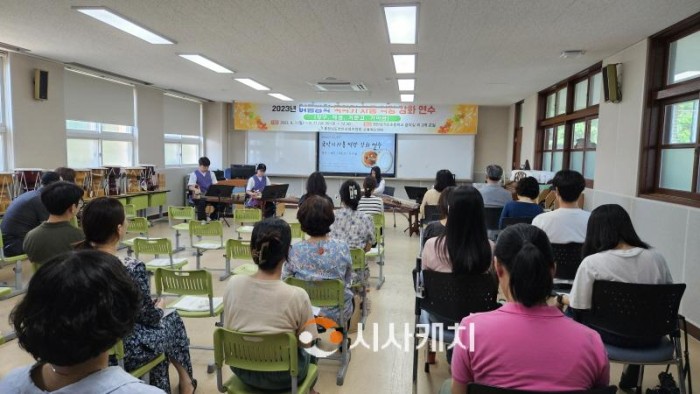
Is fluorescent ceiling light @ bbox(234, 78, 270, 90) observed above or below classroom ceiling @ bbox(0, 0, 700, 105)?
above

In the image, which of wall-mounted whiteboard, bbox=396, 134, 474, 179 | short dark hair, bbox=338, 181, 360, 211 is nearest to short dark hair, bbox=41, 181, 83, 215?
short dark hair, bbox=338, 181, 360, 211

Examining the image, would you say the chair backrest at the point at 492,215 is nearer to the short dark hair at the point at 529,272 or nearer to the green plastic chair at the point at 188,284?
the green plastic chair at the point at 188,284

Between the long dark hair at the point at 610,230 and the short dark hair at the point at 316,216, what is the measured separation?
148 centimetres

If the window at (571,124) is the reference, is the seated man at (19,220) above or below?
below

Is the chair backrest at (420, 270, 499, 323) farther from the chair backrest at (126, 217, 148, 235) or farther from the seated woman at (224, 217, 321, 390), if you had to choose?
the chair backrest at (126, 217, 148, 235)

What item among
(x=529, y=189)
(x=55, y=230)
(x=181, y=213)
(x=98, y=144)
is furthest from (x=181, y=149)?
(x=529, y=189)

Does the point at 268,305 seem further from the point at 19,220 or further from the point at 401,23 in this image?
the point at 19,220

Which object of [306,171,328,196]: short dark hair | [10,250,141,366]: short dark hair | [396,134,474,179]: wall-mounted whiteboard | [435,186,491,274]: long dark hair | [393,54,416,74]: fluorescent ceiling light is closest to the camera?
[10,250,141,366]: short dark hair

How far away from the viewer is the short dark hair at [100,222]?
2.07 m

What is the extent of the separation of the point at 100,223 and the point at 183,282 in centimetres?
87

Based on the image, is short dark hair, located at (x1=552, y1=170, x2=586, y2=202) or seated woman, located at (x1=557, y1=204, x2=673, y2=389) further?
short dark hair, located at (x1=552, y1=170, x2=586, y2=202)

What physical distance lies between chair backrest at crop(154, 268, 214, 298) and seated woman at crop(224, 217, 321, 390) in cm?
90

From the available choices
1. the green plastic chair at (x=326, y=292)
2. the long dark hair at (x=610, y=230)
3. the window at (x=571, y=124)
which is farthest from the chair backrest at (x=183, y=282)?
the window at (x=571, y=124)

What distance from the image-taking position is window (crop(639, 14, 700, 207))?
390cm
